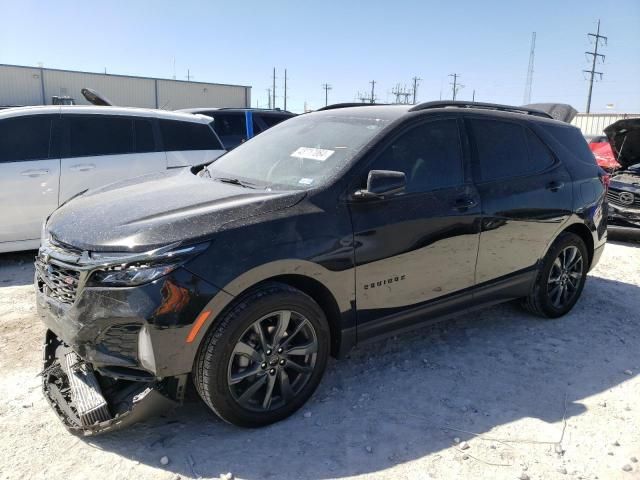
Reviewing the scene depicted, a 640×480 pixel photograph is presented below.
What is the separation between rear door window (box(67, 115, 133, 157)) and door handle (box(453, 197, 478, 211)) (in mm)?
4308

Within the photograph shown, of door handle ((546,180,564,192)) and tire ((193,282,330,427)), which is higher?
door handle ((546,180,564,192))

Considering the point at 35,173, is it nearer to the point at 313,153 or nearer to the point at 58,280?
the point at 58,280

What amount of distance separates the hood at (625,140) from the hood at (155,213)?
259 inches

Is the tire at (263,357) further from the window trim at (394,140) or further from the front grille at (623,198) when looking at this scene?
the front grille at (623,198)

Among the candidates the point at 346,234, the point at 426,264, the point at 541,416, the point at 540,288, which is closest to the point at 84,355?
the point at 346,234

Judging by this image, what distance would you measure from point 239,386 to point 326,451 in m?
0.58

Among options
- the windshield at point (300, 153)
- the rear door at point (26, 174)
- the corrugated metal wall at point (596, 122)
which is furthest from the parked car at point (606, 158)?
the corrugated metal wall at point (596, 122)

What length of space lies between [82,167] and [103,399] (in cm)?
400

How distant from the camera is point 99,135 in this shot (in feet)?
20.2

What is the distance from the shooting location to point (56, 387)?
2.95 m

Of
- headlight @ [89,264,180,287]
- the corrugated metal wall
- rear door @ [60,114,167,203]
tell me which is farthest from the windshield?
the corrugated metal wall

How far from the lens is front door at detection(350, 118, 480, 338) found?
10.4ft

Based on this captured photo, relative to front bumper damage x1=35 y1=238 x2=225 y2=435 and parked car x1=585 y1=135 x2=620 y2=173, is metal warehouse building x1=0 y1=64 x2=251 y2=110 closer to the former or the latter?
parked car x1=585 y1=135 x2=620 y2=173

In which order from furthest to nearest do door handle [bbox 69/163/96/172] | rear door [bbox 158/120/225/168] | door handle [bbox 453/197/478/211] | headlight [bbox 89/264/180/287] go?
rear door [bbox 158/120/225/168] < door handle [bbox 69/163/96/172] < door handle [bbox 453/197/478/211] < headlight [bbox 89/264/180/287]
